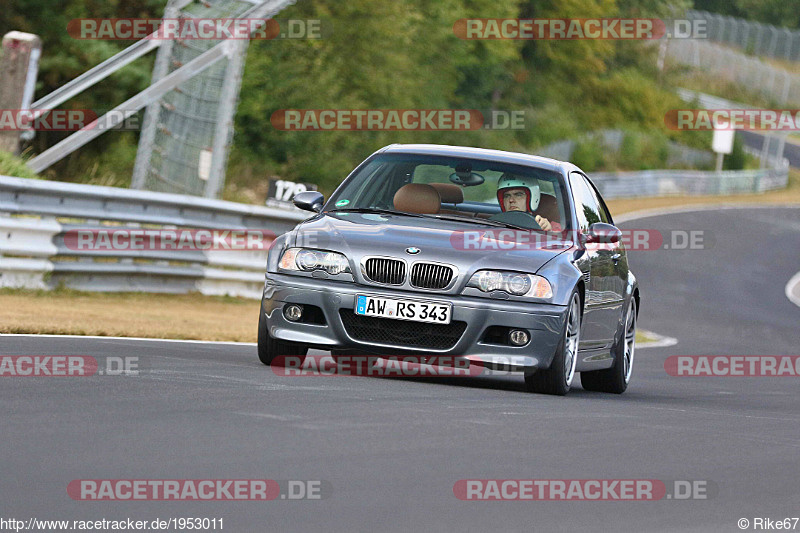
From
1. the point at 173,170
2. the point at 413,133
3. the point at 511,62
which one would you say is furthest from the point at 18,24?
the point at 511,62

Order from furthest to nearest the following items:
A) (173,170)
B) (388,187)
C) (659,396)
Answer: (173,170) → (659,396) → (388,187)

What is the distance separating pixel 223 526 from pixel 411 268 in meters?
4.19

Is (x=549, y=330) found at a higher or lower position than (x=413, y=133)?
higher

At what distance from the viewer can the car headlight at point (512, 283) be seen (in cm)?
863

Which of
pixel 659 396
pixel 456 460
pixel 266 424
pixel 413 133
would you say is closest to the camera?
pixel 456 460

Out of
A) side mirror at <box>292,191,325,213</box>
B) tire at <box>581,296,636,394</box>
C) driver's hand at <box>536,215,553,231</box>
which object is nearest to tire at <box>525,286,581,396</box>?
driver's hand at <box>536,215,553,231</box>

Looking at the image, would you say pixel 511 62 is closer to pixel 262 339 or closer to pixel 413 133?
pixel 413 133

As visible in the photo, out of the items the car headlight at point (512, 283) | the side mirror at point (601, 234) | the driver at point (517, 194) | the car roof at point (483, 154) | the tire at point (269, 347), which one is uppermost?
the car roof at point (483, 154)

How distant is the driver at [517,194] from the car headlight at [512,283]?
3.98 ft

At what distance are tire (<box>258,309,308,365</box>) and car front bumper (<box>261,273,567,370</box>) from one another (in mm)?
355

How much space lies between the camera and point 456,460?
595cm

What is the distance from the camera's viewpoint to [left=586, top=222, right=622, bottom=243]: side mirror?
32.1ft

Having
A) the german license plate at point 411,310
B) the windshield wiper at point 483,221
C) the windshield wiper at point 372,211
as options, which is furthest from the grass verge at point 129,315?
the german license plate at point 411,310

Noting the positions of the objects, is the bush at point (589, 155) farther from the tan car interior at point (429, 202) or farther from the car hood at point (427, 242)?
the car hood at point (427, 242)
